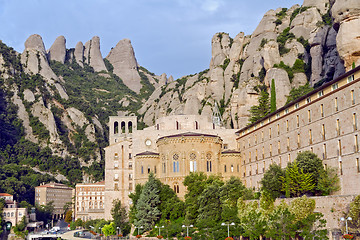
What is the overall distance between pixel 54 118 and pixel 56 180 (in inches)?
1046

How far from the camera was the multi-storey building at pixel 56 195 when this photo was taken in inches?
6496

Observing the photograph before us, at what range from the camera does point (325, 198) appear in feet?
155

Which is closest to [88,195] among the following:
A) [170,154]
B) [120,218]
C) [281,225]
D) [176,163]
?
[120,218]

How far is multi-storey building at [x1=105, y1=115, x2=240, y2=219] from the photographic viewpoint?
85750 millimetres

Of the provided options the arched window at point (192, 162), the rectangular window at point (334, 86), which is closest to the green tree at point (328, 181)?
the rectangular window at point (334, 86)

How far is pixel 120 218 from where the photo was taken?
303 ft

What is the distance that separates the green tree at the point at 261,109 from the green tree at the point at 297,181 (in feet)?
150

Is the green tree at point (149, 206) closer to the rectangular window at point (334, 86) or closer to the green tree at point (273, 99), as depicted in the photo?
the green tree at point (273, 99)

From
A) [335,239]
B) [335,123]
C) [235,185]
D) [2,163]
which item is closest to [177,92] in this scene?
[2,163]

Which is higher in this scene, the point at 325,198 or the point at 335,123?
the point at 335,123

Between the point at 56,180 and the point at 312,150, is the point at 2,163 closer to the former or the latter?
the point at 56,180

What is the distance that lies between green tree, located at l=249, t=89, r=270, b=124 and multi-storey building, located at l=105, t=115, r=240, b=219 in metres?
9.88

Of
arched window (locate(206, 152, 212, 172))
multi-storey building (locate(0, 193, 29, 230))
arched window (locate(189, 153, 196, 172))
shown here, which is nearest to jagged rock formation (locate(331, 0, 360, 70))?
arched window (locate(206, 152, 212, 172))

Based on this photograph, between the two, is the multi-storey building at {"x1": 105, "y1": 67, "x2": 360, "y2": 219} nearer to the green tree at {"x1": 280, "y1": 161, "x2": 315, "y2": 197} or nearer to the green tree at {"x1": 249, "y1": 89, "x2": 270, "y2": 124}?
the green tree at {"x1": 280, "y1": 161, "x2": 315, "y2": 197}
